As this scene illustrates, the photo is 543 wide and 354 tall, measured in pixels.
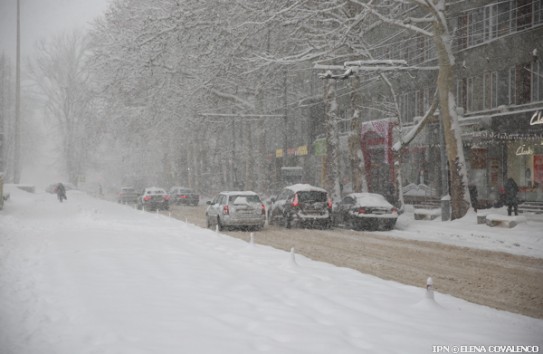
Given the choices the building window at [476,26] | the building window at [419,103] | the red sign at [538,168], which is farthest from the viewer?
the building window at [419,103]

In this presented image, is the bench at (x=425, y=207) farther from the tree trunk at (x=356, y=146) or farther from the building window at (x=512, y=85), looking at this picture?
the building window at (x=512, y=85)

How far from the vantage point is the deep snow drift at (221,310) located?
5926 mm

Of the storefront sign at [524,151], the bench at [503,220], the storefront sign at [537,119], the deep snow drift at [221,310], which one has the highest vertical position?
the storefront sign at [537,119]

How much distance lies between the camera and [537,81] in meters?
25.8

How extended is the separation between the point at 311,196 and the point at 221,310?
15304 millimetres

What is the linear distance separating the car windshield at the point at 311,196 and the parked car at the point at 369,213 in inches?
48.2

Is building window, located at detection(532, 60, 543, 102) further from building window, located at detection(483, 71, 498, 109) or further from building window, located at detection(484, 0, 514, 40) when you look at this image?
building window, located at detection(484, 0, 514, 40)

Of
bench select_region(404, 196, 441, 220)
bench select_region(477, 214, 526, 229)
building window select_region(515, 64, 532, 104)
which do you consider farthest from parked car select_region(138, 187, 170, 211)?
bench select_region(477, 214, 526, 229)

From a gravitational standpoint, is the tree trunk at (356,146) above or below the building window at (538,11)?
below

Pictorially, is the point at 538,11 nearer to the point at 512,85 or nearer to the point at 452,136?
the point at 512,85

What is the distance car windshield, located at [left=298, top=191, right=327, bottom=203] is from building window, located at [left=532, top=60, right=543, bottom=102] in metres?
12.1

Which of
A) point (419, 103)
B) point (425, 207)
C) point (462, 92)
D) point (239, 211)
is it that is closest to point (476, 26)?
point (462, 92)

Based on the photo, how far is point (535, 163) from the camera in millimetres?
26922

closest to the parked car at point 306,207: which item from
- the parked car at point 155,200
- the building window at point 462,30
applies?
the building window at point 462,30
